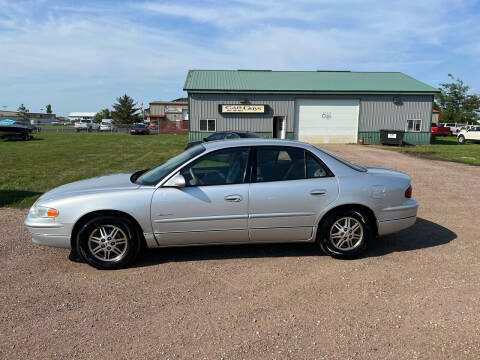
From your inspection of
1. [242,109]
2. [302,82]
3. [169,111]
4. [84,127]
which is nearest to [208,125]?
[242,109]

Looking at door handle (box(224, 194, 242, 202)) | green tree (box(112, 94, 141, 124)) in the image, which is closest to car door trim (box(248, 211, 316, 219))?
door handle (box(224, 194, 242, 202))

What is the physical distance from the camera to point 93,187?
4543 mm

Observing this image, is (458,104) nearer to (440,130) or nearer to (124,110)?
(440,130)

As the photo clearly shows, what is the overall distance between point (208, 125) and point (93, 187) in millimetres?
22369

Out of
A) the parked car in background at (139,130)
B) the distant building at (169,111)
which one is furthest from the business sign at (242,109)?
the distant building at (169,111)

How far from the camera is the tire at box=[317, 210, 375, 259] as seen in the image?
457 cm

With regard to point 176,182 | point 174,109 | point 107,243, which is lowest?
point 107,243

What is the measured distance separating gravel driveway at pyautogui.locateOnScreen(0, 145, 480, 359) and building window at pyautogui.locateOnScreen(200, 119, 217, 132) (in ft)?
71.0

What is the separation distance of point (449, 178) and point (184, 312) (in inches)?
420

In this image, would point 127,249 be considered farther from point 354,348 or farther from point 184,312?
point 354,348

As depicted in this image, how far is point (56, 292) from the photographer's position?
149 inches

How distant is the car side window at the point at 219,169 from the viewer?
445cm

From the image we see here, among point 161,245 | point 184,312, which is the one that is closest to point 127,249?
point 161,245

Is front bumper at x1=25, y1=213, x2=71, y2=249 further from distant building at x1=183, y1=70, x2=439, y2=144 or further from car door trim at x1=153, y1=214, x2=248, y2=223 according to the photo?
distant building at x1=183, y1=70, x2=439, y2=144
